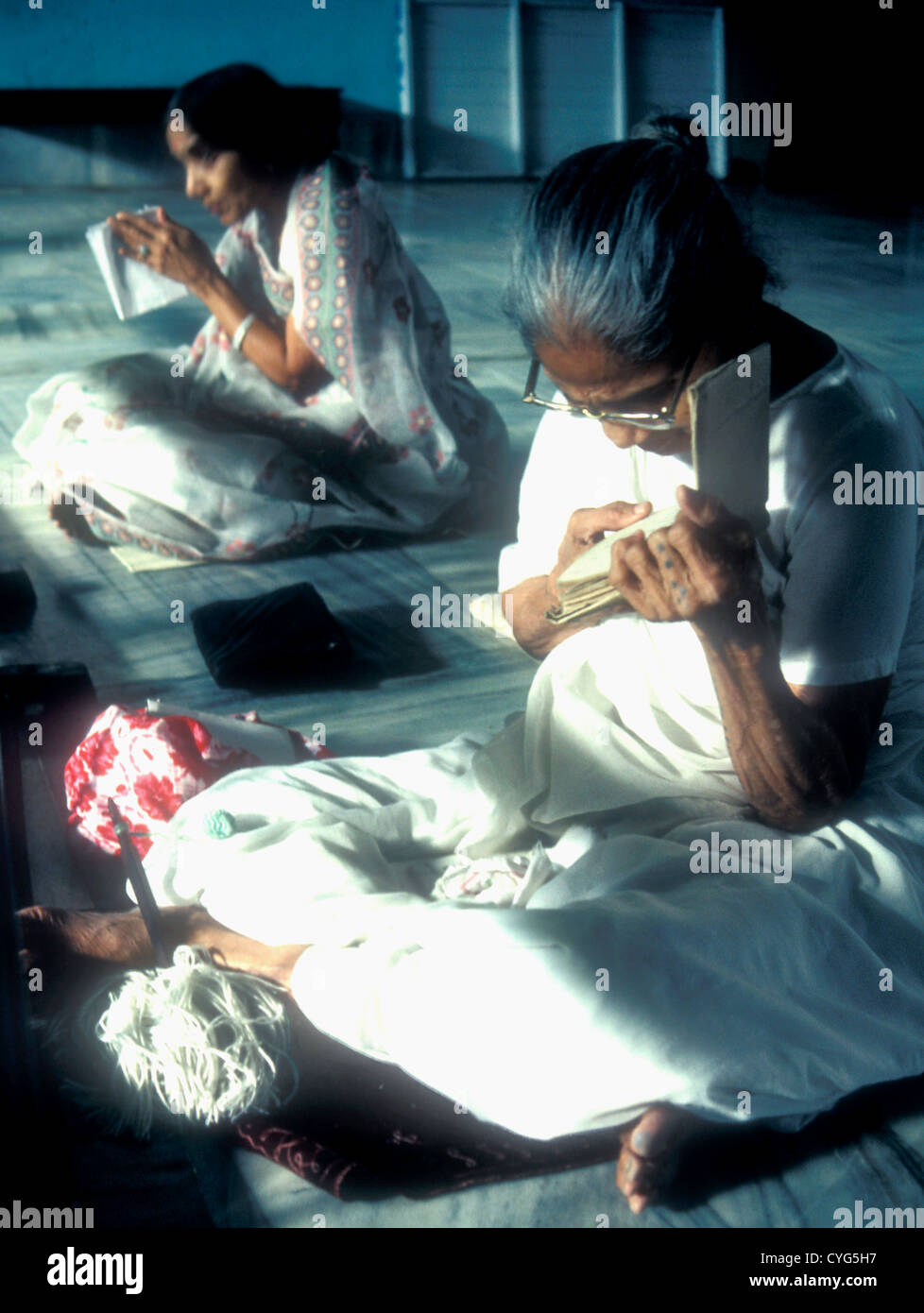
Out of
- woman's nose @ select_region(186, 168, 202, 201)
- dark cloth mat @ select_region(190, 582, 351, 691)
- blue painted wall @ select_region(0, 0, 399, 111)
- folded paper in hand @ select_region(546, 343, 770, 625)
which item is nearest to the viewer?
folded paper in hand @ select_region(546, 343, 770, 625)

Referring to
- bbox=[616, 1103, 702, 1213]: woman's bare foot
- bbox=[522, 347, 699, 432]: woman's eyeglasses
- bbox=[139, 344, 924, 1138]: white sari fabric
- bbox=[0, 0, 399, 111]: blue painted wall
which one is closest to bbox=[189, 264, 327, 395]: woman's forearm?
bbox=[139, 344, 924, 1138]: white sari fabric

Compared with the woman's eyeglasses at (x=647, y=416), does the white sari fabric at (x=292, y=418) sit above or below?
below

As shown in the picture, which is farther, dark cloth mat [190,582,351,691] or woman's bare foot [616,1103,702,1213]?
dark cloth mat [190,582,351,691]

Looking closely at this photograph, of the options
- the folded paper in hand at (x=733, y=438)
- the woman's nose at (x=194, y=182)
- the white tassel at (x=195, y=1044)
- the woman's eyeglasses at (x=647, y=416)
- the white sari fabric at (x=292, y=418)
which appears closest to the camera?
the folded paper in hand at (x=733, y=438)

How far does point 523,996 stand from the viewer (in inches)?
58.7

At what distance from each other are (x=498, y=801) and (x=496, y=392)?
3586 millimetres

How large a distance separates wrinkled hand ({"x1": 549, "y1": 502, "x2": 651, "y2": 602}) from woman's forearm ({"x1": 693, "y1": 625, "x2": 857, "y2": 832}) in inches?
10.7

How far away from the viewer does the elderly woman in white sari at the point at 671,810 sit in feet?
4.80

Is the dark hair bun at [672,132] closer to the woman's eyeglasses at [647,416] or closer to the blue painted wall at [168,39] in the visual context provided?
the woman's eyeglasses at [647,416]

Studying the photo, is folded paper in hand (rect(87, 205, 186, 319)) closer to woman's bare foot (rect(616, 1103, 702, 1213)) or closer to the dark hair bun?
the dark hair bun

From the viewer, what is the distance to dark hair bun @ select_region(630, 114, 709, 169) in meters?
1.57

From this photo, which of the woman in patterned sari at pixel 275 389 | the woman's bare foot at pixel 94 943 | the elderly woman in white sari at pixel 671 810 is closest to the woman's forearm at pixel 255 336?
the woman in patterned sari at pixel 275 389

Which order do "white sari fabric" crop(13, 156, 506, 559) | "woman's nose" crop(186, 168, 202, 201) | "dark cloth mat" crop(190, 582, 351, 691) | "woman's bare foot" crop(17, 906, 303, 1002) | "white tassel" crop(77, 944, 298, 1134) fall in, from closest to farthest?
1. "white tassel" crop(77, 944, 298, 1134)
2. "woman's bare foot" crop(17, 906, 303, 1002)
3. "dark cloth mat" crop(190, 582, 351, 691)
4. "woman's nose" crop(186, 168, 202, 201)
5. "white sari fabric" crop(13, 156, 506, 559)
